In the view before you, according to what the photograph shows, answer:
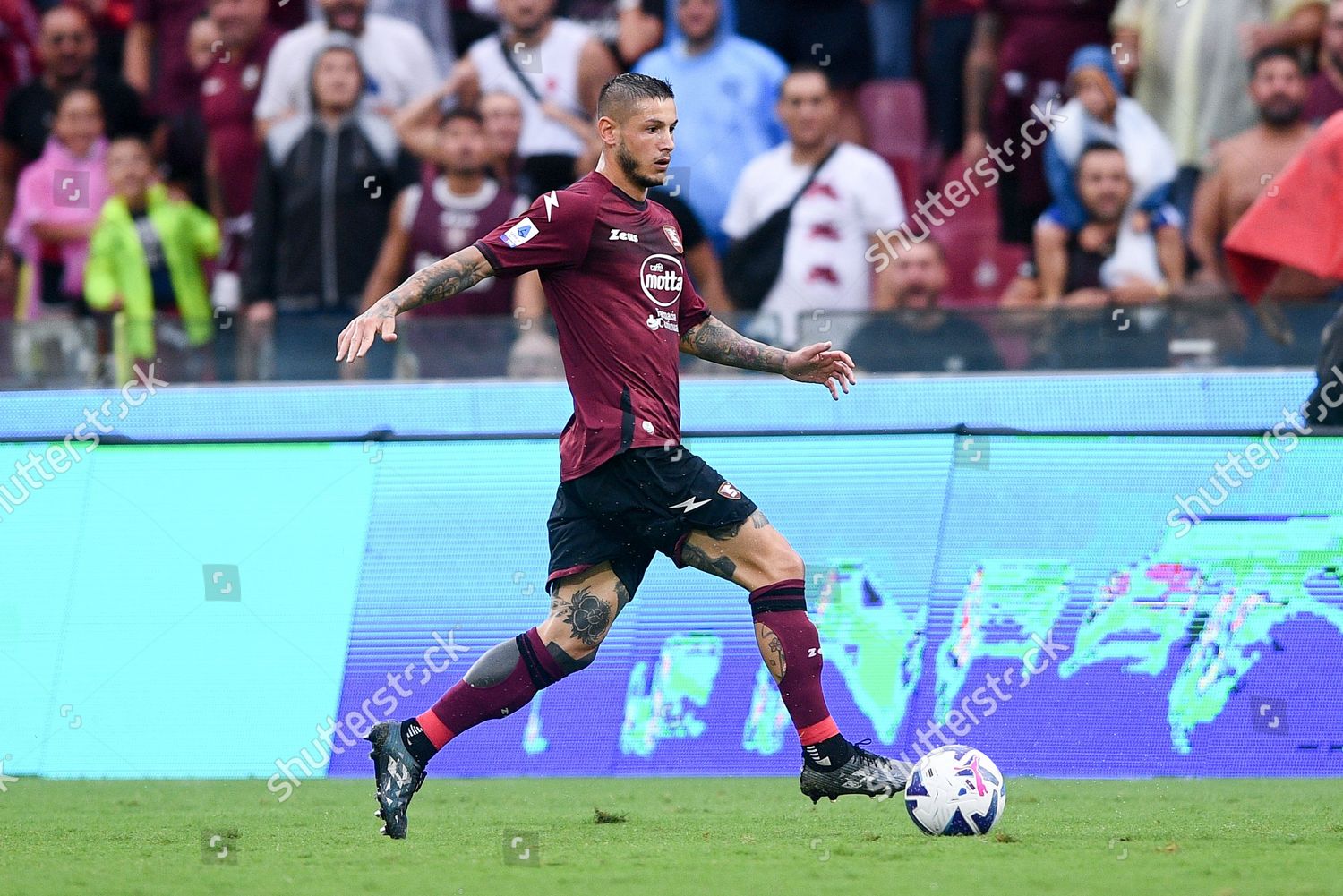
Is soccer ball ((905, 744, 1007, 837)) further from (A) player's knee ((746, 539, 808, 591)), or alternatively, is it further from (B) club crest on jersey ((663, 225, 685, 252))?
(B) club crest on jersey ((663, 225, 685, 252))

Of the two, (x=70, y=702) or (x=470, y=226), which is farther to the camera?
(x=470, y=226)

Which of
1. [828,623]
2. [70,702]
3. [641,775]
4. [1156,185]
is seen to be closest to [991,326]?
[1156,185]

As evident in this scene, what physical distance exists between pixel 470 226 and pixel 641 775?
4.35 metres

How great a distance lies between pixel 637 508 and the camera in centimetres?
567

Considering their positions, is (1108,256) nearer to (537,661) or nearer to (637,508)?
(637,508)

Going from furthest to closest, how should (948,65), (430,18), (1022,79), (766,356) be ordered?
(430,18)
(948,65)
(1022,79)
(766,356)

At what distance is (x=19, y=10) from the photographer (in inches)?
504

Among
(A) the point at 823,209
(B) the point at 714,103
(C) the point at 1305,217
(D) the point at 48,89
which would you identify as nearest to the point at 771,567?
(C) the point at 1305,217

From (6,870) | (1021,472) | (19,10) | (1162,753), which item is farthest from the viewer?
(19,10)

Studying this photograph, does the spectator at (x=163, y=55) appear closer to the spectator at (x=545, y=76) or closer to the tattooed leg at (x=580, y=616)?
the spectator at (x=545, y=76)

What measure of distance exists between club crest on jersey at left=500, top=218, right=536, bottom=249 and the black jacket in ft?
17.8

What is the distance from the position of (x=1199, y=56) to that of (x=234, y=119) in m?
6.18

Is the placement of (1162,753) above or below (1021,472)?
below

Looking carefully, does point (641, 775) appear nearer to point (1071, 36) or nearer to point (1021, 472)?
point (1021, 472)
